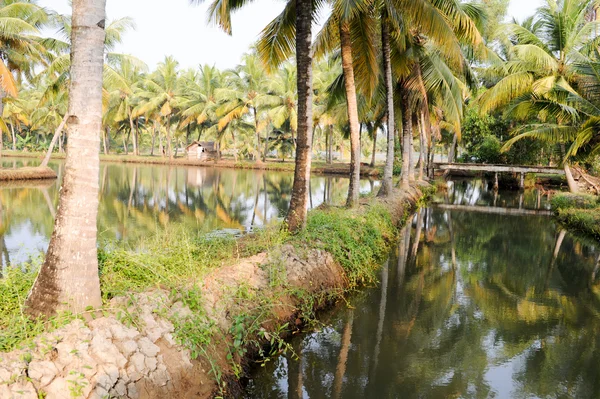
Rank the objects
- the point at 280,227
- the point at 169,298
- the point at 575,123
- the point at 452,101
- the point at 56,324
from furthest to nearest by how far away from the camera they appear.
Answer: the point at 452,101 → the point at 575,123 → the point at 280,227 → the point at 169,298 → the point at 56,324

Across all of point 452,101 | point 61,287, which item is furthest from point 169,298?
point 452,101

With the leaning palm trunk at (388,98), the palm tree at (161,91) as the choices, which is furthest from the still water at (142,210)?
the palm tree at (161,91)

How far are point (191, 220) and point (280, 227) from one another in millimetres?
6887

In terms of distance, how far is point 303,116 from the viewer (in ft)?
28.5

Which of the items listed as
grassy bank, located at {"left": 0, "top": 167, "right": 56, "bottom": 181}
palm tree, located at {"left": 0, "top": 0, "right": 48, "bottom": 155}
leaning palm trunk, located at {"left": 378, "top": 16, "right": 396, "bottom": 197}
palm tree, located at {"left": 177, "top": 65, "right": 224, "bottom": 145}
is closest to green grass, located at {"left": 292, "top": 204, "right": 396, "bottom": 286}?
leaning palm trunk, located at {"left": 378, "top": 16, "right": 396, "bottom": 197}

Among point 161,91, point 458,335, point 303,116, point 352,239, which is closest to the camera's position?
point 458,335

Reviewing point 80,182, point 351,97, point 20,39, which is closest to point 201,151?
point 20,39

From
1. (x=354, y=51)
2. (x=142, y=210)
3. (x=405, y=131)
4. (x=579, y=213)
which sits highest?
(x=354, y=51)

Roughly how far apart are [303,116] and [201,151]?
154ft

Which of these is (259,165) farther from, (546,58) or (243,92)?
(546,58)

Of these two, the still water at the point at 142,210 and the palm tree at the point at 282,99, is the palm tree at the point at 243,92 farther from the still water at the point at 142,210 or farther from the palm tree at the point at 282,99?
the still water at the point at 142,210

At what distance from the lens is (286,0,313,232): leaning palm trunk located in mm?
8487

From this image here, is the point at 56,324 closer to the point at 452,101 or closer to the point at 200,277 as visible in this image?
the point at 200,277

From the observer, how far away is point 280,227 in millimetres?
8586
